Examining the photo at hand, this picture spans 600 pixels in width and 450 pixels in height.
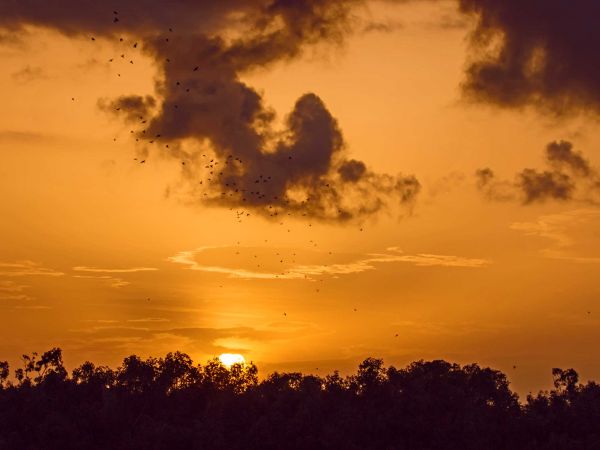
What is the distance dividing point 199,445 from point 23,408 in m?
30.6

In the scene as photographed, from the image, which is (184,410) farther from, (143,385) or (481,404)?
(481,404)

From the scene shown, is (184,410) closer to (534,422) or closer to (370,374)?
(370,374)

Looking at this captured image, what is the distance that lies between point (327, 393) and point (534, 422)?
92.0 ft

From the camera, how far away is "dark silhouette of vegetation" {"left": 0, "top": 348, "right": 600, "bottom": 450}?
130 meters

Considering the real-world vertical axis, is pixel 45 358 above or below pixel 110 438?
above

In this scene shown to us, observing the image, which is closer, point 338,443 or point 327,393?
point 338,443

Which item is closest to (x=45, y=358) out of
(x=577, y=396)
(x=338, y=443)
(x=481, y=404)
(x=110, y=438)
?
(x=110, y=438)

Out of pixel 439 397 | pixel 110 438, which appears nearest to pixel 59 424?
pixel 110 438

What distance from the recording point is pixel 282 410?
137 metres

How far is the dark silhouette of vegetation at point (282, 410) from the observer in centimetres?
13025

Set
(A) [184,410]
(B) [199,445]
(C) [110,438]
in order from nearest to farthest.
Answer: (B) [199,445], (C) [110,438], (A) [184,410]

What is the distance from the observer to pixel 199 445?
127 meters

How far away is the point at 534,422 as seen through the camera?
133375 millimetres

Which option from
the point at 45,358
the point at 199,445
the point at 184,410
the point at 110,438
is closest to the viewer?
the point at 199,445
